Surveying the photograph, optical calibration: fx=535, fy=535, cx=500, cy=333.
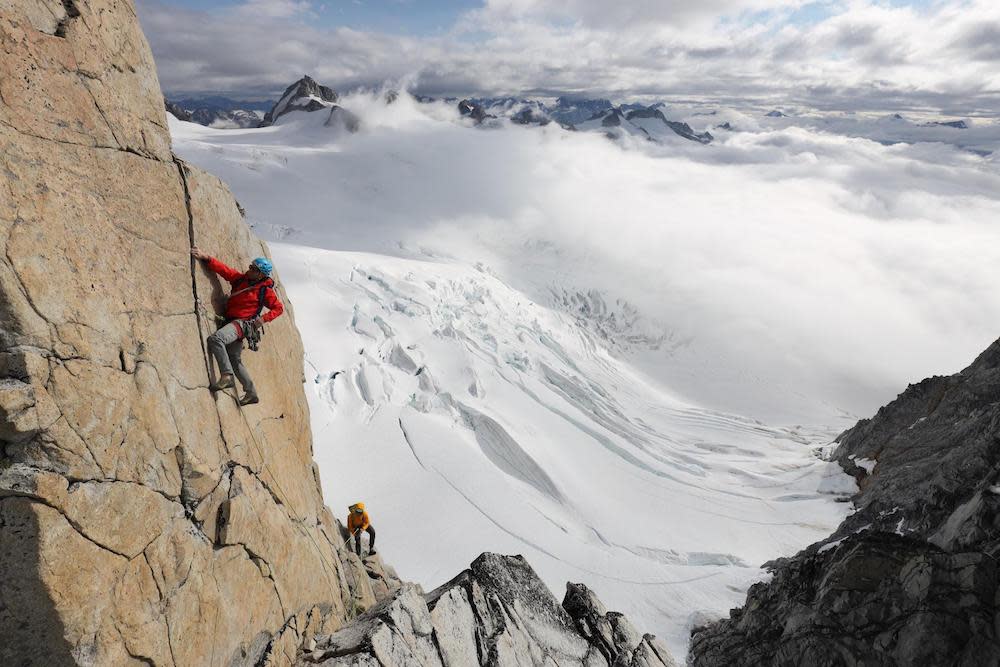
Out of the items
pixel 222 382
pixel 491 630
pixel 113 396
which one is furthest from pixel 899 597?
pixel 113 396

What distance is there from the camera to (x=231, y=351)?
7527 millimetres

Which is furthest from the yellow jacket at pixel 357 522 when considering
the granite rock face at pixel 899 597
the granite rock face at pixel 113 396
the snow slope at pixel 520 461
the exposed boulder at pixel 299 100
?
the exposed boulder at pixel 299 100

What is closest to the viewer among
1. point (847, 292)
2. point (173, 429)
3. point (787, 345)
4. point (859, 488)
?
point (173, 429)

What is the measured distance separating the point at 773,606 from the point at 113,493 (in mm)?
15180

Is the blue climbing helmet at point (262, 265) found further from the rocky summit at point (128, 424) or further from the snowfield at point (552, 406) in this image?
the snowfield at point (552, 406)

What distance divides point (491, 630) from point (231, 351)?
20.1ft

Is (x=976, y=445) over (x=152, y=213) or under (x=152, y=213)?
under

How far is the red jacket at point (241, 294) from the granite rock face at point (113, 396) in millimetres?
213

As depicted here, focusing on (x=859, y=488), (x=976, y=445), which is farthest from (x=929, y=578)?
(x=859, y=488)

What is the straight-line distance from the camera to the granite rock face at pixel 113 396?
16.4 feet

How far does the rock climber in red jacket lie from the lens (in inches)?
286

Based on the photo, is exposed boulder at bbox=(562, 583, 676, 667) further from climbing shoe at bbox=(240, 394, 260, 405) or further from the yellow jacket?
climbing shoe at bbox=(240, 394, 260, 405)

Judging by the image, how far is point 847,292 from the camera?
607 feet

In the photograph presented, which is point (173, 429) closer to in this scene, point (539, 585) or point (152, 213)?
point (152, 213)
